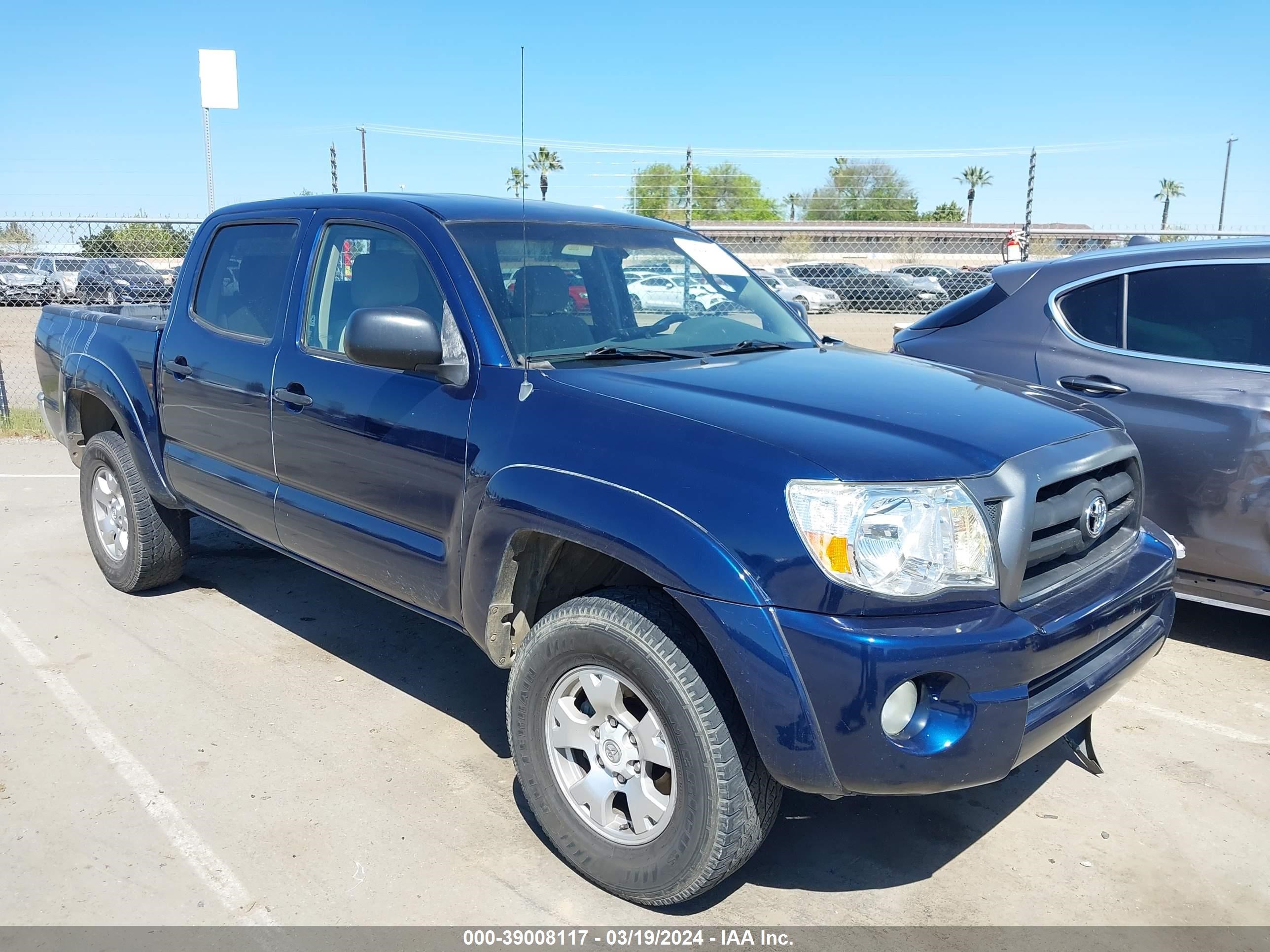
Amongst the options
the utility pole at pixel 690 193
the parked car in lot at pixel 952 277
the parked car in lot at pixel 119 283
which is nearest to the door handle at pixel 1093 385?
the utility pole at pixel 690 193

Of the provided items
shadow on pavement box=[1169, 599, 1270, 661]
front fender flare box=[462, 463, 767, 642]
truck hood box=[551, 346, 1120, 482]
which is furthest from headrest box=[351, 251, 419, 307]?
shadow on pavement box=[1169, 599, 1270, 661]

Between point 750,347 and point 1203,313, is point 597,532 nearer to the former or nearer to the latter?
point 750,347

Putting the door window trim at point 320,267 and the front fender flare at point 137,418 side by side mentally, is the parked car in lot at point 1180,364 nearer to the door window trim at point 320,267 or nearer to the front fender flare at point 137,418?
the door window trim at point 320,267

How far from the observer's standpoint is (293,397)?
383 cm

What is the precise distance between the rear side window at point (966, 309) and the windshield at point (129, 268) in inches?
398

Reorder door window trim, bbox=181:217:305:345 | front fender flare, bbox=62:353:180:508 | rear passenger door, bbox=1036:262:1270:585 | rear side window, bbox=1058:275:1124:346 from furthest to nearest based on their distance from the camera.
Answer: front fender flare, bbox=62:353:180:508 → rear side window, bbox=1058:275:1124:346 → rear passenger door, bbox=1036:262:1270:585 → door window trim, bbox=181:217:305:345

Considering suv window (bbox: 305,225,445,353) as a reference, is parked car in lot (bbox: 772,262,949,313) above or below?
below

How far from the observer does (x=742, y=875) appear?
9.87 feet

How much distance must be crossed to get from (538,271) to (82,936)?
241cm

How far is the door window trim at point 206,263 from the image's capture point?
158 inches

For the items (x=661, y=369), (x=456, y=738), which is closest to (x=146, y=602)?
(x=456, y=738)

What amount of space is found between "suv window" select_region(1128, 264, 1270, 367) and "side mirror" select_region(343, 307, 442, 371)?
127 inches

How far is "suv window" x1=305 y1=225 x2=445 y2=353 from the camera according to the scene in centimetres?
357

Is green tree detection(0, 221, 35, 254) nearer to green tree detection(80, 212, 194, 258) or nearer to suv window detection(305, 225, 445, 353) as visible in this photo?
green tree detection(80, 212, 194, 258)
